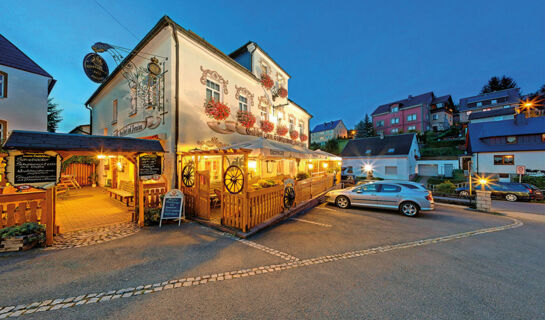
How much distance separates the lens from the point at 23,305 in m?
2.83

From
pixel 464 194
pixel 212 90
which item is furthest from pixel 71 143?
pixel 464 194

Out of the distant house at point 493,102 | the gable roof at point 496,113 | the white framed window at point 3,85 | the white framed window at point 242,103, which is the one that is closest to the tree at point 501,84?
the distant house at point 493,102

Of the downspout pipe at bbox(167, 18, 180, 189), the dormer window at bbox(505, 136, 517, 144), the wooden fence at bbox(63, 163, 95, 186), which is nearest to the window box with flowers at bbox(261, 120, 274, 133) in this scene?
the downspout pipe at bbox(167, 18, 180, 189)

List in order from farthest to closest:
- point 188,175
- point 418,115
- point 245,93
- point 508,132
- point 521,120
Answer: point 418,115
point 521,120
point 508,132
point 245,93
point 188,175

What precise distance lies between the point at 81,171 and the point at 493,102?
68.4m

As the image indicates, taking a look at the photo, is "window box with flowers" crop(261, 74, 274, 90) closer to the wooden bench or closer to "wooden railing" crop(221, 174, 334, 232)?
"wooden railing" crop(221, 174, 334, 232)

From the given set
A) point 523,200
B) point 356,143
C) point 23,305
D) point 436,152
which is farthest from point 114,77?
point 436,152

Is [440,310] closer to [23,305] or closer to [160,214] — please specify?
[23,305]

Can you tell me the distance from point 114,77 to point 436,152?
44.6 metres

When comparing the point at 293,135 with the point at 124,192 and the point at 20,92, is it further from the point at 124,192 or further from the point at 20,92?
the point at 20,92

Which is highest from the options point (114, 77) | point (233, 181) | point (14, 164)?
point (114, 77)

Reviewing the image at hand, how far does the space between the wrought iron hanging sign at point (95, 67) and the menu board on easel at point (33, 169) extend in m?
4.65

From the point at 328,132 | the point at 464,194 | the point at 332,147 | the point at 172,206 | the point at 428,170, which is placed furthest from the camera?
the point at 328,132

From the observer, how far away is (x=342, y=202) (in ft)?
32.5
